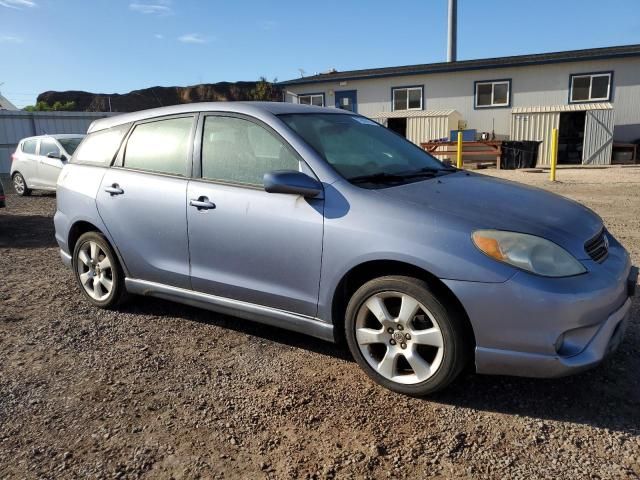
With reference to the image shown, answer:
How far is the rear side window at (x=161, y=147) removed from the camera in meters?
3.85

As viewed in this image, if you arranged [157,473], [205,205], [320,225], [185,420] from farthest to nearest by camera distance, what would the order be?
[205,205]
[320,225]
[185,420]
[157,473]

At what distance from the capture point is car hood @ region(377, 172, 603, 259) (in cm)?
277

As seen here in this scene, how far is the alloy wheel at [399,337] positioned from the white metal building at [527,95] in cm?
2111

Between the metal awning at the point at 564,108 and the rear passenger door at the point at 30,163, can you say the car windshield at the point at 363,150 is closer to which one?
the rear passenger door at the point at 30,163

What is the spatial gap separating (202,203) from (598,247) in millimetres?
2466

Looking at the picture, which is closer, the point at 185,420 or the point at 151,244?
the point at 185,420

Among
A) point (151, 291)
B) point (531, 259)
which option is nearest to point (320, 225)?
point (531, 259)

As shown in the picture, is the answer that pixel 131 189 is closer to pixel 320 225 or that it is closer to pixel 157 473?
pixel 320 225

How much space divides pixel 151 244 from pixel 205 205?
678mm

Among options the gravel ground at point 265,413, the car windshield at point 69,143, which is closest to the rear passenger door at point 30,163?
the car windshield at point 69,143

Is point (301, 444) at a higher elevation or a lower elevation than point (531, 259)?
lower

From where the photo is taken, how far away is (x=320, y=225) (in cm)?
305

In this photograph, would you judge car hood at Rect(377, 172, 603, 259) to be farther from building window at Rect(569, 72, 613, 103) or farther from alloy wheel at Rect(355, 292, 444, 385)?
building window at Rect(569, 72, 613, 103)

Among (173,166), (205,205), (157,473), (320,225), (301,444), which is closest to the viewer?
(157,473)
